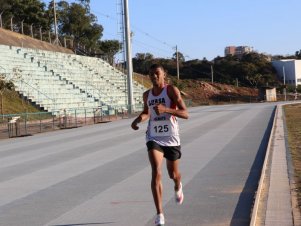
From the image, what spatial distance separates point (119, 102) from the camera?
57969 mm

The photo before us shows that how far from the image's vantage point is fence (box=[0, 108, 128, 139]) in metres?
30.0

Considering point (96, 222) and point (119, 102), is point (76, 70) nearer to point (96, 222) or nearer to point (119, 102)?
point (119, 102)

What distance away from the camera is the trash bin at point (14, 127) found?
29.8m

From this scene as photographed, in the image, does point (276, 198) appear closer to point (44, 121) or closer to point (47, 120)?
point (44, 121)

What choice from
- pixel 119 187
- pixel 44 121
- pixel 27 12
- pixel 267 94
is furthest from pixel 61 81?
pixel 27 12

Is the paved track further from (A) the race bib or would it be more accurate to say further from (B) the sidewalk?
(A) the race bib

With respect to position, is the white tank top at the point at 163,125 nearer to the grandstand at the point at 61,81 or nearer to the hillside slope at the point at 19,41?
the grandstand at the point at 61,81

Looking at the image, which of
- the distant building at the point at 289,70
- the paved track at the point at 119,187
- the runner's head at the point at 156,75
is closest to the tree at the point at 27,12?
the distant building at the point at 289,70

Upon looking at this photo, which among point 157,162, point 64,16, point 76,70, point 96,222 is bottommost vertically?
point 96,222

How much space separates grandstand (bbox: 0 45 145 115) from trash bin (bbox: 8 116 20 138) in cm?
700

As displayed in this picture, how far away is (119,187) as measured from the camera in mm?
10398

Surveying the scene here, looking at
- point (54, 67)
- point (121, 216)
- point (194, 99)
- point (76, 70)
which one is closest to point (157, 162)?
point (121, 216)

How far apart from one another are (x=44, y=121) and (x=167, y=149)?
26915 millimetres

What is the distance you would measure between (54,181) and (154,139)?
4614 millimetres
